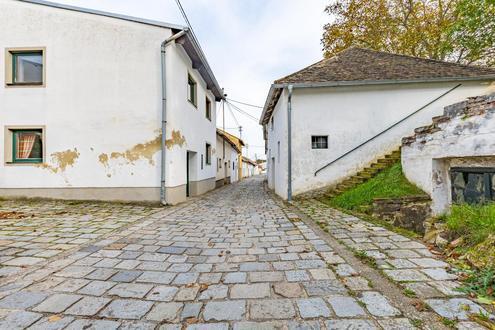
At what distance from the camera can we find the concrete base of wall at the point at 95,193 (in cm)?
718

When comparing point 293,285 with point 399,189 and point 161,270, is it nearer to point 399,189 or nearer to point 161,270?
point 161,270

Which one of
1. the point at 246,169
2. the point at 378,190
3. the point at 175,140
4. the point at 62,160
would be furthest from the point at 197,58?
the point at 246,169

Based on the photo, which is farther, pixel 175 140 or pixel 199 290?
pixel 175 140

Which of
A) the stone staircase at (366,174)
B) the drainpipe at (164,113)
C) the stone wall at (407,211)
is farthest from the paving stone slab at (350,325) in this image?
the stone staircase at (366,174)

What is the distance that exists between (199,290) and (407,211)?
5509 mm

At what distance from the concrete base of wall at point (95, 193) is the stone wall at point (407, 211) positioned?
20.4 ft

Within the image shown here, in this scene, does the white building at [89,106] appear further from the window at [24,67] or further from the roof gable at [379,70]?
the roof gable at [379,70]

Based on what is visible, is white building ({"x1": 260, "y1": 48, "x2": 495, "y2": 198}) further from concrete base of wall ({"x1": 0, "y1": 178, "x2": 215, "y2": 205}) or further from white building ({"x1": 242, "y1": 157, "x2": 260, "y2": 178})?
white building ({"x1": 242, "y1": 157, "x2": 260, "y2": 178})

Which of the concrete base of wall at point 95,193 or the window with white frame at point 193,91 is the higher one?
the window with white frame at point 193,91

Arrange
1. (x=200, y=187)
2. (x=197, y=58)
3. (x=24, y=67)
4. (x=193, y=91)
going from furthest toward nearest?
(x=200, y=187) → (x=193, y=91) → (x=197, y=58) → (x=24, y=67)

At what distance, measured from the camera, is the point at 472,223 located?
3188mm

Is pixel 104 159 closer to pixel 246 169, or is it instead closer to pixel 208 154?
pixel 208 154

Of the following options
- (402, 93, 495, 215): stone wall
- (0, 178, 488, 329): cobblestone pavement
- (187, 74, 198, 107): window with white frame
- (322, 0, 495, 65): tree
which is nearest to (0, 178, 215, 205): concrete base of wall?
(0, 178, 488, 329): cobblestone pavement

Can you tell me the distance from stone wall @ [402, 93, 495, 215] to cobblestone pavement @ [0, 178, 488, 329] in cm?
354
